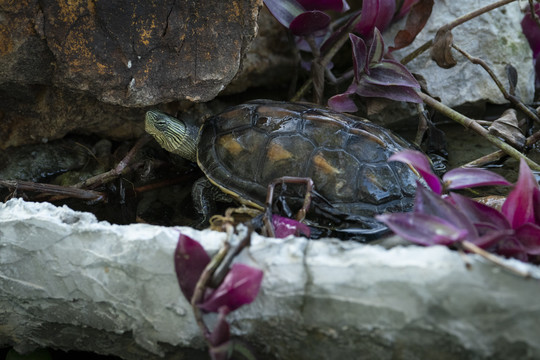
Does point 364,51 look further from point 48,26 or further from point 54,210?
point 54,210

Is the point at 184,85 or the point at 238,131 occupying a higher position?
the point at 184,85

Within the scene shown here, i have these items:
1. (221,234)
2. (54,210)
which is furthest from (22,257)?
(221,234)

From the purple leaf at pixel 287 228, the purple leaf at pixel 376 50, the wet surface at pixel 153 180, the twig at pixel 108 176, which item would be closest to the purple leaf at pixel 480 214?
the purple leaf at pixel 287 228

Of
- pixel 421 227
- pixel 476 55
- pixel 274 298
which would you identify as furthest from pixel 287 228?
pixel 476 55

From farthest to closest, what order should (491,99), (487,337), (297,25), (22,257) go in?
1. (491,99)
2. (297,25)
3. (22,257)
4. (487,337)

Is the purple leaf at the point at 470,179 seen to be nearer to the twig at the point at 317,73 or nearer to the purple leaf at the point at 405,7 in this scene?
the twig at the point at 317,73

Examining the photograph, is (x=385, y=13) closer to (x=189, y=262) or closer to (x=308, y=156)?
(x=308, y=156)

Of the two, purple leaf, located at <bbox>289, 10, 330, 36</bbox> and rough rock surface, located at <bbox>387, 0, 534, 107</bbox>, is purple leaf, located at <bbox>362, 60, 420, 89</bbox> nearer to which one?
purple leaf, located at <bbox>289, 10, 330, 36</bbox>
